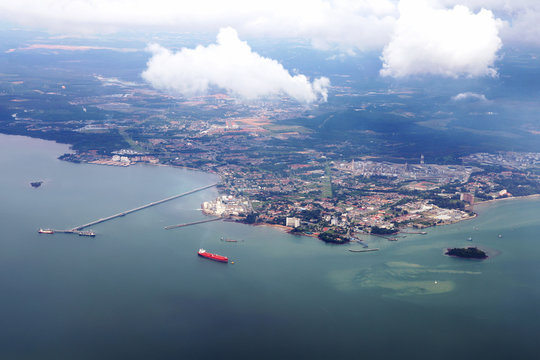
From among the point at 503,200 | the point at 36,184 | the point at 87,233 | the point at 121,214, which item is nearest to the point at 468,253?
the point at 503,200

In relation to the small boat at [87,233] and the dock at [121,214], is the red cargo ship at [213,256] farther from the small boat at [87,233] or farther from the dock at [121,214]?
the dock at [121,214]

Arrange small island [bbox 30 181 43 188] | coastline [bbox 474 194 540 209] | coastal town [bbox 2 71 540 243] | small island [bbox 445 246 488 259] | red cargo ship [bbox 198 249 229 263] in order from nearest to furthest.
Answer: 1. red cargo ship [bbox 198 249 229 263]
2. small island [bbox 445 246 488 259]
3. coastal town [bbox 2 71 540 243]
4. coastline [bbox 474 194 540 209]
5. small island [bbox 30 181 43 188]

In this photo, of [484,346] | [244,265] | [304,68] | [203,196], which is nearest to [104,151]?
[203,196]

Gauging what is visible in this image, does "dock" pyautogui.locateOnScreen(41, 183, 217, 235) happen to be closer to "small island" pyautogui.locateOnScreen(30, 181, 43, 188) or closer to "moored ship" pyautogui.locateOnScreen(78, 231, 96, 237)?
"moored ship" pyautogui.locateOnScreen(78, 231, 96, 237)

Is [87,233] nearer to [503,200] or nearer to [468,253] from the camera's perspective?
[468,253]

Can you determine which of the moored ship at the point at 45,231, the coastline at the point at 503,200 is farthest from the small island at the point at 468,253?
the moored ship at the point at 45,231

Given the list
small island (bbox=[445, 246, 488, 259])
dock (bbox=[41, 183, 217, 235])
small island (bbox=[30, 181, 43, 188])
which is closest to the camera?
small island (bbox=[445, 246, 488, 259])

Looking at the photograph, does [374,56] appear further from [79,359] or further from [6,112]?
[79,359]

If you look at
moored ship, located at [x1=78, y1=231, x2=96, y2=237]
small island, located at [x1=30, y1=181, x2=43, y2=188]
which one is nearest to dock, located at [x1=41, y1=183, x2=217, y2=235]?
moored ship, located at [x1=78, y1=231, x2=96, y2=237]
